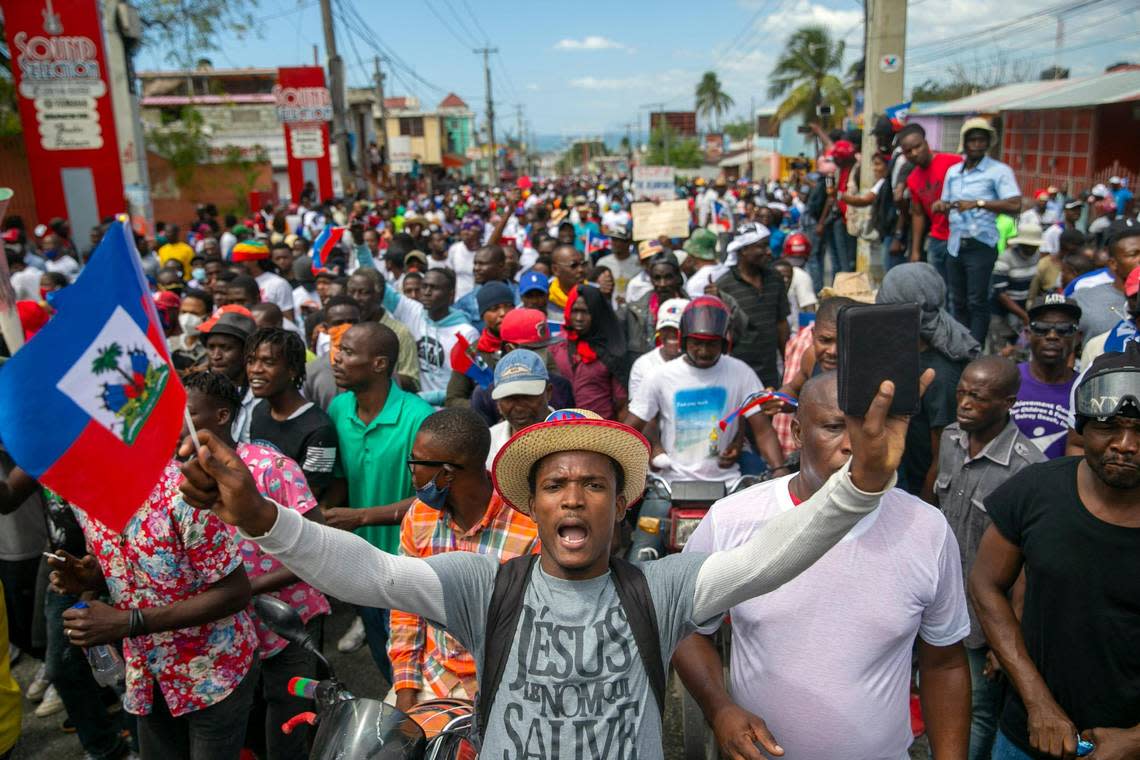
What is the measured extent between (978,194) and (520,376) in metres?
5.11

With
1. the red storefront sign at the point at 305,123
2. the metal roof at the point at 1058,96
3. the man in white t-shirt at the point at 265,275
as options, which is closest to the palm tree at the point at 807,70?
the metal roof at the point at 1058,96

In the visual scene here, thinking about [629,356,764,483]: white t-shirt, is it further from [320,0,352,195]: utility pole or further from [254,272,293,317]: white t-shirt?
[320,0,352,195]: utility pole

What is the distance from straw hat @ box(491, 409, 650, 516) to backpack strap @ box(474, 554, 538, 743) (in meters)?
0.27

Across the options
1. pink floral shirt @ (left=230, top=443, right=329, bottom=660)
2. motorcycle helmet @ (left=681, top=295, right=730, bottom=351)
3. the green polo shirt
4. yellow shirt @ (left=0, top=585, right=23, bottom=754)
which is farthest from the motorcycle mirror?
motorcycle helmet @ (left=681, top=295, right=730, bottom=351)

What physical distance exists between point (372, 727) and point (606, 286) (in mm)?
6803

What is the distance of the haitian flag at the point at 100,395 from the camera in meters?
1.97

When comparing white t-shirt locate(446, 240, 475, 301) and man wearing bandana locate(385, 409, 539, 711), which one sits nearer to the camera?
man wearing bandana locate(385, 409, 539, 711)

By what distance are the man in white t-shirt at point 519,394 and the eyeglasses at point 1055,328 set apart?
2393mm

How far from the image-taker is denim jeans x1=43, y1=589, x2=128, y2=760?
3.94 meters

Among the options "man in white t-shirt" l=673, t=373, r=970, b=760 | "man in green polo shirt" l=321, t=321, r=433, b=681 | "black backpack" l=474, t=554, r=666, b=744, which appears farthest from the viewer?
"man in green polo shirt" l=321, t=321, r=433, b=681

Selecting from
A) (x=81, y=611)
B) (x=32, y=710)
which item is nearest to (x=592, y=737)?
(x=81, y=611)

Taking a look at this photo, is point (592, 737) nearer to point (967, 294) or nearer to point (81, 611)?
point (81, 611)

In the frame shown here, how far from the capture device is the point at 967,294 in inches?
302

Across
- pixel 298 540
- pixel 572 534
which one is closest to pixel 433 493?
pixel 572 534
